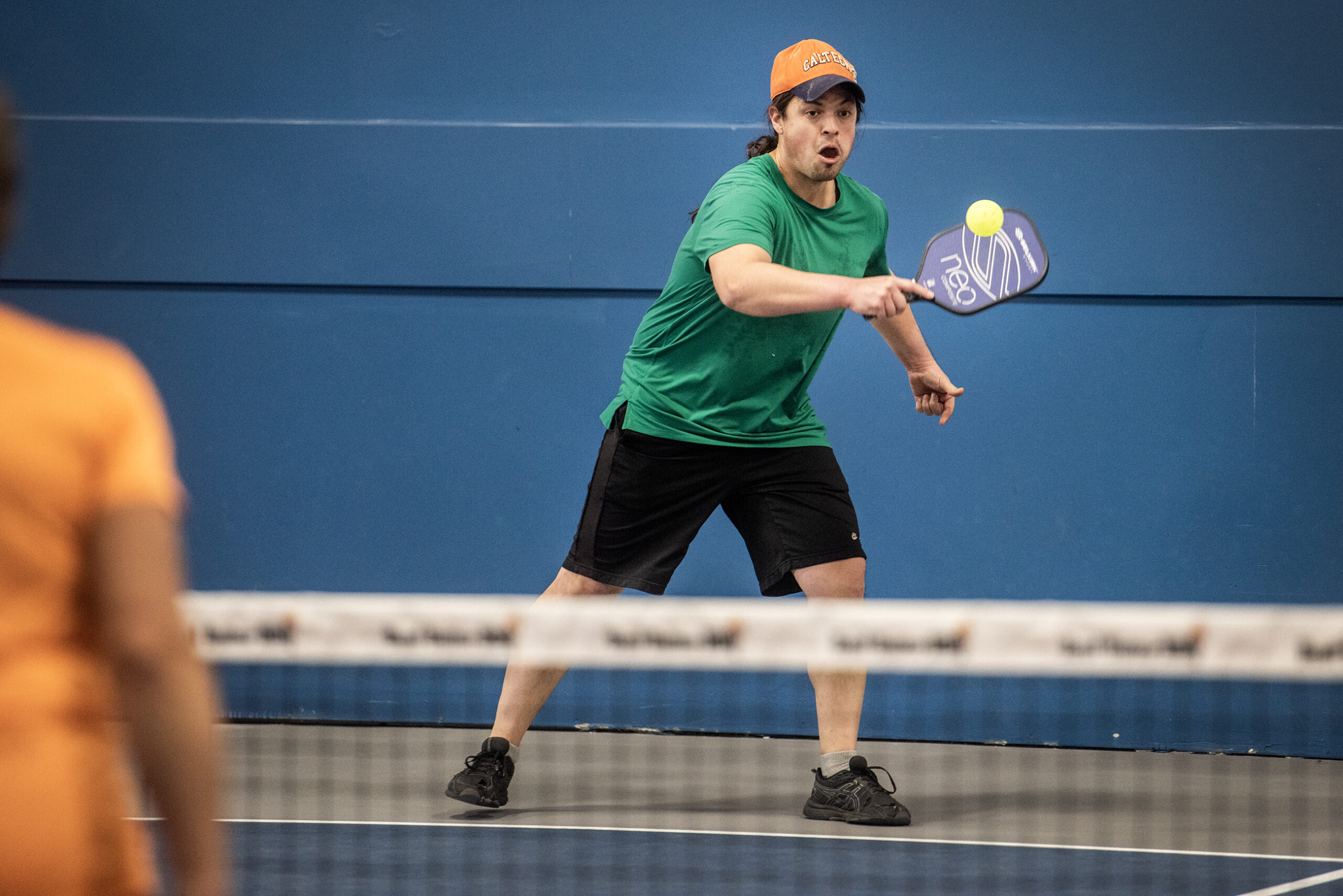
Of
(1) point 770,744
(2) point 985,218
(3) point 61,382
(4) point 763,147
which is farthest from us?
(1) point 770,744

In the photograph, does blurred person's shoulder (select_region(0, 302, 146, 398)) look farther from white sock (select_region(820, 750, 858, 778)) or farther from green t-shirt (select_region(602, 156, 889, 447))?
white sock (select_region(820, 750, 858, 778))

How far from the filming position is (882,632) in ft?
7.64

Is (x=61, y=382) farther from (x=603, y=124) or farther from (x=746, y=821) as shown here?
(x=603, y=124)

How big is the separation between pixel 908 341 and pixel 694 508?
0.72 m

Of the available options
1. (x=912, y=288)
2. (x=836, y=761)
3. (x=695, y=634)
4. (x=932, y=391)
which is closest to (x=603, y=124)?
(x=932, y=391)

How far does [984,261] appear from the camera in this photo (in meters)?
3.37

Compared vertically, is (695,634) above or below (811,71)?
below

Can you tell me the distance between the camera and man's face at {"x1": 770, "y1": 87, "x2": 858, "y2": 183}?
3.38m

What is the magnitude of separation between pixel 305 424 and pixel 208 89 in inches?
45.8

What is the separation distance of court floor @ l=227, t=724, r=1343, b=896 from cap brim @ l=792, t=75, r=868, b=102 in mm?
1815

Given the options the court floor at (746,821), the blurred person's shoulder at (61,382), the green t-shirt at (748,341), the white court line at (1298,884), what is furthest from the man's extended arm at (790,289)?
the blurred person's shoulder at (61,382)

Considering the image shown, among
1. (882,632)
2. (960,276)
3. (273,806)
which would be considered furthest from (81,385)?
(273,806)

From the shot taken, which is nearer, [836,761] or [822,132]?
[822,132]

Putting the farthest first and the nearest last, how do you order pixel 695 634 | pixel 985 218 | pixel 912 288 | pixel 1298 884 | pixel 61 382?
pixel 985 218
pixel 1298 884
pixel 912 288
pixel 695 634
pixel 61 382
